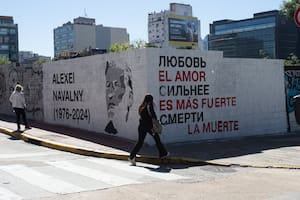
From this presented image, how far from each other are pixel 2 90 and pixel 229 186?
1605 cm

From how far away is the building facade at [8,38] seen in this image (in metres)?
148

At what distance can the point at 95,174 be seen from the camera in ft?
31.3

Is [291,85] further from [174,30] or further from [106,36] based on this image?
[106,36]

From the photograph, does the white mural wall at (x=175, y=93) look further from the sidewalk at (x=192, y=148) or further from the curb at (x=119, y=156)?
the curb at (x=119, y=156)

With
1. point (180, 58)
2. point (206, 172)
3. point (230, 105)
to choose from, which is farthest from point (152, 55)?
point (206, 172)

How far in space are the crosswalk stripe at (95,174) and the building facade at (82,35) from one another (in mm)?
144594

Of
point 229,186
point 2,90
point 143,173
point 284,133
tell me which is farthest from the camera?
point 2,90

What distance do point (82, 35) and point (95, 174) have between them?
512 feet

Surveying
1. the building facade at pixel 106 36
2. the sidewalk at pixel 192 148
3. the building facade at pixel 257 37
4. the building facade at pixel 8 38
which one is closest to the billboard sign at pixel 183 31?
the building facade at pixel 257 37

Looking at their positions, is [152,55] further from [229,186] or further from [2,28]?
[2,28]

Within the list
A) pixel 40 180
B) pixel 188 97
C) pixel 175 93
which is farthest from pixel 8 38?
pixel 40 180

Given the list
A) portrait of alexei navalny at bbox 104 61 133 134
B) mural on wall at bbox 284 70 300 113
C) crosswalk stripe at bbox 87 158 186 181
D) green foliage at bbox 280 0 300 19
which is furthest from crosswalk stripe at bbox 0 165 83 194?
green foliage at bbox 280 0 300 19

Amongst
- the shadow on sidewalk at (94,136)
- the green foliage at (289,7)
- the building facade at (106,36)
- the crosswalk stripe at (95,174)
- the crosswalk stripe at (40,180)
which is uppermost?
the building facade at (106,36)

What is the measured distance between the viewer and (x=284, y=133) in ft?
56.7
